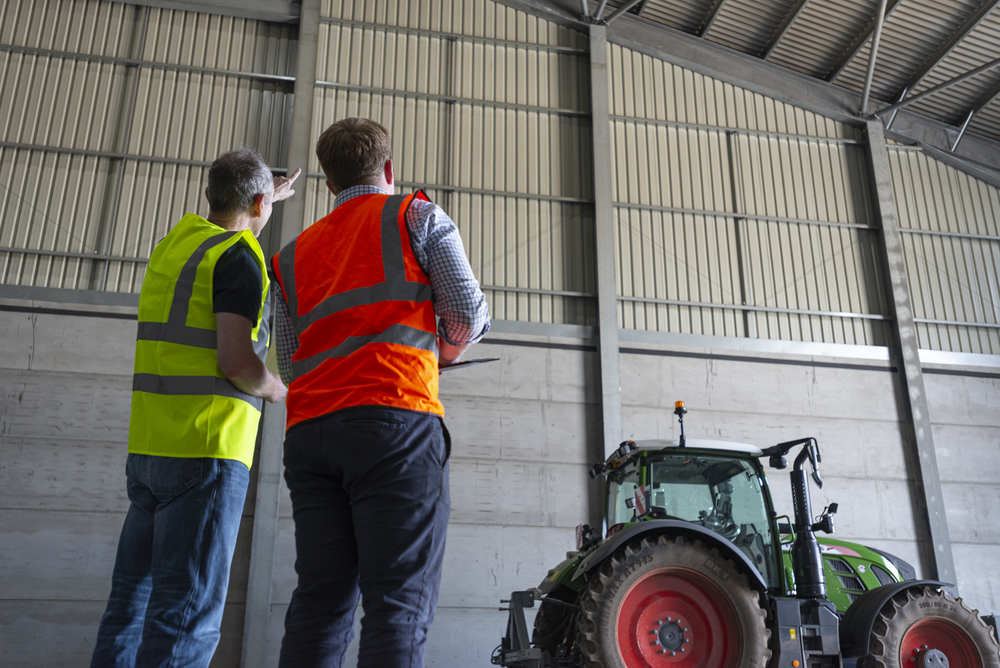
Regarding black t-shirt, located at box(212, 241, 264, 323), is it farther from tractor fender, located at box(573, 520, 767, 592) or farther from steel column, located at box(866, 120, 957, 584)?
steel column, located at box(866, 120, 957, 584)

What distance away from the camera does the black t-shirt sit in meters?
2.32

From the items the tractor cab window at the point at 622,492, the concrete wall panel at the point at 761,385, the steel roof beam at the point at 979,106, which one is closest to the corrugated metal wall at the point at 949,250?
the steel roof beam at the point at 979,106

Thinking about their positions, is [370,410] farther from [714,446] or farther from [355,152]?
[714,446]

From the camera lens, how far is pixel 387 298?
1940 millimetres

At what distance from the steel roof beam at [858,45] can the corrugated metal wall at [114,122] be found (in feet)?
27.6

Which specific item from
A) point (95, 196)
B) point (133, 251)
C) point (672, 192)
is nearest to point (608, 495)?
point (672, 192)

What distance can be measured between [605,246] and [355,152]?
844cm

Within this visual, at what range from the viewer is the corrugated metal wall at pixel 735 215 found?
1060cm

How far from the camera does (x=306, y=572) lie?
1.80m

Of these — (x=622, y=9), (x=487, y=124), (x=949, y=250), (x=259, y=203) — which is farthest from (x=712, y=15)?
(x=259, y=203)

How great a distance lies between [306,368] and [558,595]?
4415mm

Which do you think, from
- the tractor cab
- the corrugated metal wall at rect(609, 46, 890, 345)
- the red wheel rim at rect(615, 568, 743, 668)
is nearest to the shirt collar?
the red wheel rim at rect(615, 568, 743, 668)

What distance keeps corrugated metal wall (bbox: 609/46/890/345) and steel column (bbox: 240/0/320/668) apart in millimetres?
4478

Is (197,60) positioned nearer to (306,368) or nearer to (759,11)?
(759,11)
